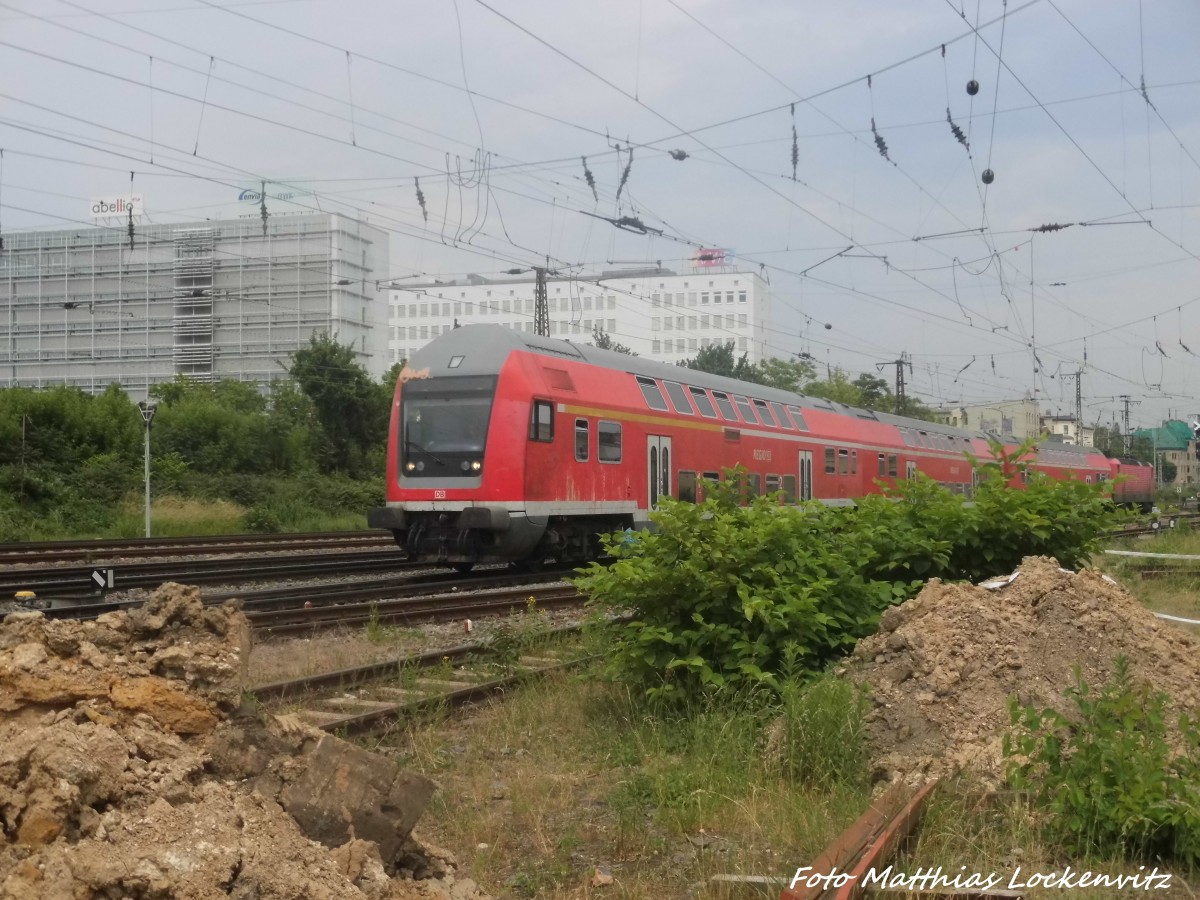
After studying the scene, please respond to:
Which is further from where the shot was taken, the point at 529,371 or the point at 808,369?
the point at 808,369

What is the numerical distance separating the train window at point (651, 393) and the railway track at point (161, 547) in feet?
29.0

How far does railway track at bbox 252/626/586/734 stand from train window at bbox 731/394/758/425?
11273mm

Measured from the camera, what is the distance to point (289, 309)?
3452 inches

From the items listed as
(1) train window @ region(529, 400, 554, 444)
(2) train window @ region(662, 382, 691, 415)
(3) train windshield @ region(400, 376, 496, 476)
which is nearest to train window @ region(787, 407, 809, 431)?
(2) train window @ region(662, 382, 691, 415)

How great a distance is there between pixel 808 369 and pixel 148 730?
80.0 metres

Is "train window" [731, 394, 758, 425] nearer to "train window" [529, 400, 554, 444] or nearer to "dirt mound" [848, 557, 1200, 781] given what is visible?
"train window" [529, 400, 554, 444]

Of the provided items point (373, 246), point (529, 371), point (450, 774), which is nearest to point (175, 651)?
point (450, 774)

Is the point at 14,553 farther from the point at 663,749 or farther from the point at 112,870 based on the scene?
the point at 112,870

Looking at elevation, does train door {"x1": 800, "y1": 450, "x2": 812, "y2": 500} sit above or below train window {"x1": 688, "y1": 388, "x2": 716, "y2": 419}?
below

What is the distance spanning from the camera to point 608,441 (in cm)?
1714

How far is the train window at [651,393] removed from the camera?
18.3 metres

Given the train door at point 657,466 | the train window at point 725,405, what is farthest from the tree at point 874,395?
the train door at point 657,466

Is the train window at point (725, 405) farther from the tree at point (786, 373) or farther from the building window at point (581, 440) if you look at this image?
the tree at point (786, 373)

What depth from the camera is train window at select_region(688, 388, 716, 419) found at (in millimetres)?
19719
